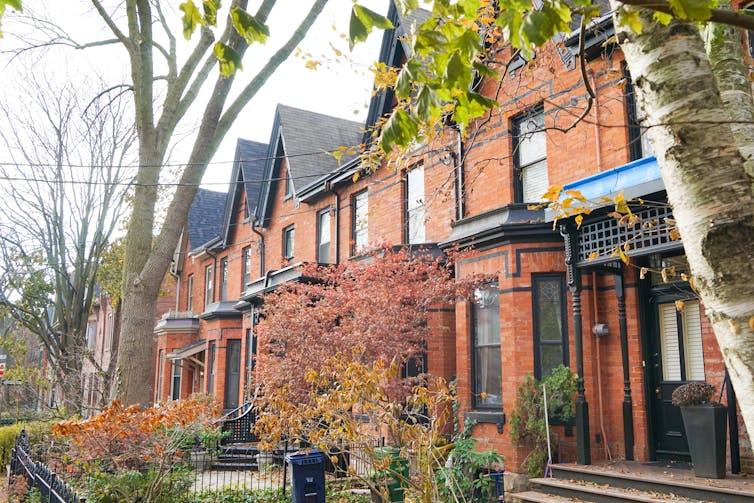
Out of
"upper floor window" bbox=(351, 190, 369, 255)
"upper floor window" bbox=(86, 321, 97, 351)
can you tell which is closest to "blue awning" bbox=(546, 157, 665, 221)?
"upper floor window" bbox=(351, 190, 369, 255)

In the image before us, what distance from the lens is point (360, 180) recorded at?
18.8m

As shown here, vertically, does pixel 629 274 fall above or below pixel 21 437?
above

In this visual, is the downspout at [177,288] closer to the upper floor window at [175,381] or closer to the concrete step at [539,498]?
the upper floor window at [175,381]

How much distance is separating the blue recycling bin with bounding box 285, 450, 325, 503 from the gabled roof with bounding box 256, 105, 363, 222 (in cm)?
1243

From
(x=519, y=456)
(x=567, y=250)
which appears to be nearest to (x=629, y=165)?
(x=567, y=250)

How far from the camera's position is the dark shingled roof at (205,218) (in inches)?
1255

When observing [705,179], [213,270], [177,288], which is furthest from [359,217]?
[177,288]

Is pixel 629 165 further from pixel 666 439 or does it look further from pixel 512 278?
pixel 666 439

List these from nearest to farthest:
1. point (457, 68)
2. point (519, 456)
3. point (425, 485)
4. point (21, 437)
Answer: point (457, 68) → point (425, 485) → point (519, 456) → point (21, 437)

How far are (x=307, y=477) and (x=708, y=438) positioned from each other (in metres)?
5.43

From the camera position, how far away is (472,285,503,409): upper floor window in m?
12.4

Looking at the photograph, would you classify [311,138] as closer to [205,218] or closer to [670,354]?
[205,218]

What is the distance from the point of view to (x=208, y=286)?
29297 millimetres

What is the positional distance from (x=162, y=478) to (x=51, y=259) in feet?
49.5
